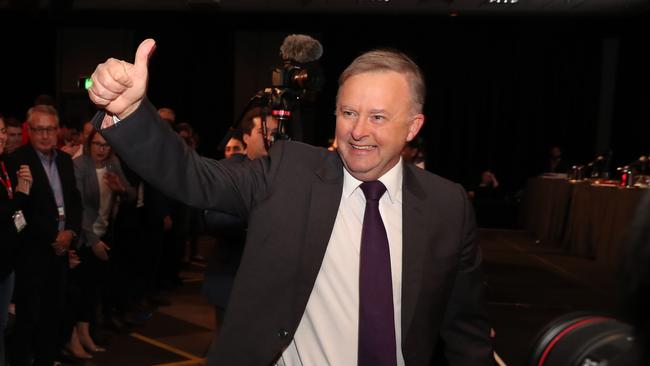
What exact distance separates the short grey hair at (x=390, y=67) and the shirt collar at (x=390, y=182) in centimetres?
16

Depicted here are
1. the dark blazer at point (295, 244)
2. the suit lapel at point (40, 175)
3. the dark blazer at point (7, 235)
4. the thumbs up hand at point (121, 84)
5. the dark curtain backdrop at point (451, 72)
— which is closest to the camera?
the thumbs up hand at point (121, 84)

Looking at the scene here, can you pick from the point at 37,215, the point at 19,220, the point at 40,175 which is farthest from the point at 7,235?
the point at 40,175

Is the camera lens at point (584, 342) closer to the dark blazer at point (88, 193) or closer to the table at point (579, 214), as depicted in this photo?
the dark blazer at point (88, 193)

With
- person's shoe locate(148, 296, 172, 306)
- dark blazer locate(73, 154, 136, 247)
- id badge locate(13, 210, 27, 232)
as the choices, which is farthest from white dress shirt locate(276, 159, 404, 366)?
person's shoe locate(148, 296, 172, 306)

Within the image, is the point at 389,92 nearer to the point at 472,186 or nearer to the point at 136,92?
the point at 136,92

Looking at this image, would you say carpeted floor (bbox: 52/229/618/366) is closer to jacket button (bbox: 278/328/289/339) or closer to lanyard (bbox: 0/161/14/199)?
lanyard (bbox: 0/161/14/199)

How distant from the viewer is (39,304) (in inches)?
167

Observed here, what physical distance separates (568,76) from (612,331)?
617 inches

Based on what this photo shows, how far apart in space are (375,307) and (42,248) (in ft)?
9.51

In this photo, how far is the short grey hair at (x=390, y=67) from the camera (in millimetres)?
1895

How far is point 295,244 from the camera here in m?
1.80

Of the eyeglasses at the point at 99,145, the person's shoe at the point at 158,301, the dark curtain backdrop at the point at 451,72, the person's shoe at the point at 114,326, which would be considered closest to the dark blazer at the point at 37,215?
the eyeglasses at the point at 99,145

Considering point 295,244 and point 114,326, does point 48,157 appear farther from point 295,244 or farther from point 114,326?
point 295,244

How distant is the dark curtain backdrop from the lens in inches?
594
